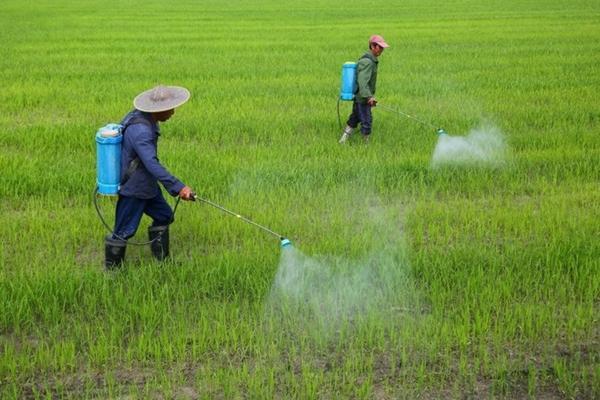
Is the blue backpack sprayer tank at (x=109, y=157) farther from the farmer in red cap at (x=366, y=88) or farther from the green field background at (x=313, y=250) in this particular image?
the farmer in red cap at (x=366, y=88)

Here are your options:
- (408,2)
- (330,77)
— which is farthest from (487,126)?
(408,2)

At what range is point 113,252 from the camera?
5418 millimetres

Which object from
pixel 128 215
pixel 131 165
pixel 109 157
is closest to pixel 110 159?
pixel 109 157

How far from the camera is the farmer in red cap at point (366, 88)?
8.53 metres

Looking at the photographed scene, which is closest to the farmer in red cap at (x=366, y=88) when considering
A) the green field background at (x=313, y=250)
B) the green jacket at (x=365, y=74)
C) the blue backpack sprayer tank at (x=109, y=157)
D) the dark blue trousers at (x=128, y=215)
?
the green jacket at (x=365, y=74)

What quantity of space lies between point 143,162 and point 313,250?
1290mm

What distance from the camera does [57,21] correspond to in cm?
2294

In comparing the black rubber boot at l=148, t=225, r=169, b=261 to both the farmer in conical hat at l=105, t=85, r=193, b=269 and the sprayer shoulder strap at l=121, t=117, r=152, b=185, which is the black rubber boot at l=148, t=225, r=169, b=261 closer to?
the farmer in conical hat at l=105, t=85, r=193, b=269

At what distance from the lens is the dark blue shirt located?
5.16 metres

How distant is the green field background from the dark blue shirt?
0.50m

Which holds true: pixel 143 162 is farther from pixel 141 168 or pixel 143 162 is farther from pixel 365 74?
pixel 365 74

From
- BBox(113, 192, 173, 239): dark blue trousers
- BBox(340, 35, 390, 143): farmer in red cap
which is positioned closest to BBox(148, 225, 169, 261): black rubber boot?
BBox(113, 192, 173, 239): dark blue trousers

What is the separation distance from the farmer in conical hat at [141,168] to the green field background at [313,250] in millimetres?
218

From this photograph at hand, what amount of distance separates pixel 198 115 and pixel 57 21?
47.4ft
